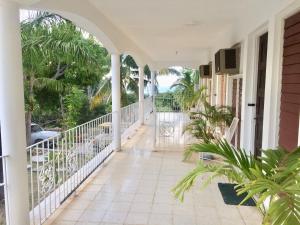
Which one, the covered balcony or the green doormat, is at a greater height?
the covered balcony

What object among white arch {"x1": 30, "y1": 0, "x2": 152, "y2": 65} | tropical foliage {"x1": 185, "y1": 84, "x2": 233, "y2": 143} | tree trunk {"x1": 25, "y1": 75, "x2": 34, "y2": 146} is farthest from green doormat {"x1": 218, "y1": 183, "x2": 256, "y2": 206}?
tree trunk {"x1": 25, "y1": 75, "x2": 34, "y2": 146}

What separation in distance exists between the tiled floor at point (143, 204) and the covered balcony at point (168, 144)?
0.01 meters

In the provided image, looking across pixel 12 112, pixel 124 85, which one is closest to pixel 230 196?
pixel 12 112

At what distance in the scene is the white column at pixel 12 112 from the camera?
80.8 inches

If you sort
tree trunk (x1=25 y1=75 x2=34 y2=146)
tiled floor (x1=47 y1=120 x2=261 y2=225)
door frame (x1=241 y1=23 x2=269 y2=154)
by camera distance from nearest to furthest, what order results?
1. tiled floor (x1=47 y1=120 x2=261 y2=225)
2. door frame (x1=241 y1=23 x2=269 y2=154)
3. tree trunk (x1=25 y1=75 x2=34 y2=146)

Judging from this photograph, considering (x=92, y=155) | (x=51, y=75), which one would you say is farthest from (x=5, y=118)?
(x=51, y=75)

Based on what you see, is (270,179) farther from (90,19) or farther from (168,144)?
(168,144)

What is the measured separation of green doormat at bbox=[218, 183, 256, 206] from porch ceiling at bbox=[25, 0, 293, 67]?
2.03m

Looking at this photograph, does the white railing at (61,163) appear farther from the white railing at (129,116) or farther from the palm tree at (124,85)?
the palm tree at (124,85)

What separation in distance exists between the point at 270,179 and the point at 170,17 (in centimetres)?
345

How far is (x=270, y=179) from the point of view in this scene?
4.58ft

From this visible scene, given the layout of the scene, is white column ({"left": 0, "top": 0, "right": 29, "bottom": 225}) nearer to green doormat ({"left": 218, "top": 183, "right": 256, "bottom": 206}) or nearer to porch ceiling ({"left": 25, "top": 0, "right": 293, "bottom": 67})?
porch ceiling ({"left": 25, "top": 0, "right": 293, "bottom": 67})

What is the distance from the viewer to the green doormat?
3.18m

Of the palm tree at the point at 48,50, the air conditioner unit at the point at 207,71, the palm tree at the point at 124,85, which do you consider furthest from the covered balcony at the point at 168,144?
the palm tree at the point at 124,85
